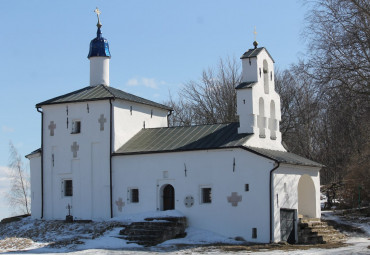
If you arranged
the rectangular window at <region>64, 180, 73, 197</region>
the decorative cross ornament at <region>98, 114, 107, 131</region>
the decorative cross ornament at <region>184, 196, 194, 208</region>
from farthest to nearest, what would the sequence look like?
the rectangular window at <region>64, 180, 73, 197</region>, the decorative cross ornament at <region>98, 114, 107, 131</region>, the decorative cross ornament at <region>184, 196, 194, 208</region>

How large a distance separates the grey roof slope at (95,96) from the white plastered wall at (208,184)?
3.01 meters

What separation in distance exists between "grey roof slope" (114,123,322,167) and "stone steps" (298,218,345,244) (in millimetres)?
2601

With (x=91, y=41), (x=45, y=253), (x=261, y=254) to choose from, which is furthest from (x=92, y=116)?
(x=261, y=254)

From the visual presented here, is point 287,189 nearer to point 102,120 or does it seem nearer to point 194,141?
point 194,141

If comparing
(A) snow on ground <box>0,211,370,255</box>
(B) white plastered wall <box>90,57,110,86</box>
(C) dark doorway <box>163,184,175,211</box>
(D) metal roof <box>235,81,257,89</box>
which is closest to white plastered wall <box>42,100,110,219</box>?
(A) snow on ground <box>0,211,370,255</box>

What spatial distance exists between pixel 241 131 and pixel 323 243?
5891 millimetres

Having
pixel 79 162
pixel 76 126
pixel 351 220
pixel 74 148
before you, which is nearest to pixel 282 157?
pixel 351 220

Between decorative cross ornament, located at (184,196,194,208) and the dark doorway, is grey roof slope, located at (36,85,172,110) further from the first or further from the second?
decorative cross ornament, located at (184,196,194,208)

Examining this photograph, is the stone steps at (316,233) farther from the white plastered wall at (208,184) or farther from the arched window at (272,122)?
the arched window at (272,122)

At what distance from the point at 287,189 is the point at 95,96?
1009 centimetres

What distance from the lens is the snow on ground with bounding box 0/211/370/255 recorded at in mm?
24484

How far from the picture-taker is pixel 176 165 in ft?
96.8

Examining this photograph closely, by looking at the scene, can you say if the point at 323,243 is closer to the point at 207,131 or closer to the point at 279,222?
the point at 279,222

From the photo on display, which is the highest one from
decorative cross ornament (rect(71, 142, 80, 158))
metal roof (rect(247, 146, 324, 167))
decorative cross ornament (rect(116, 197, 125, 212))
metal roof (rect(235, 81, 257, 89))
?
metal roof (rect(235, 81, 257, 89))
